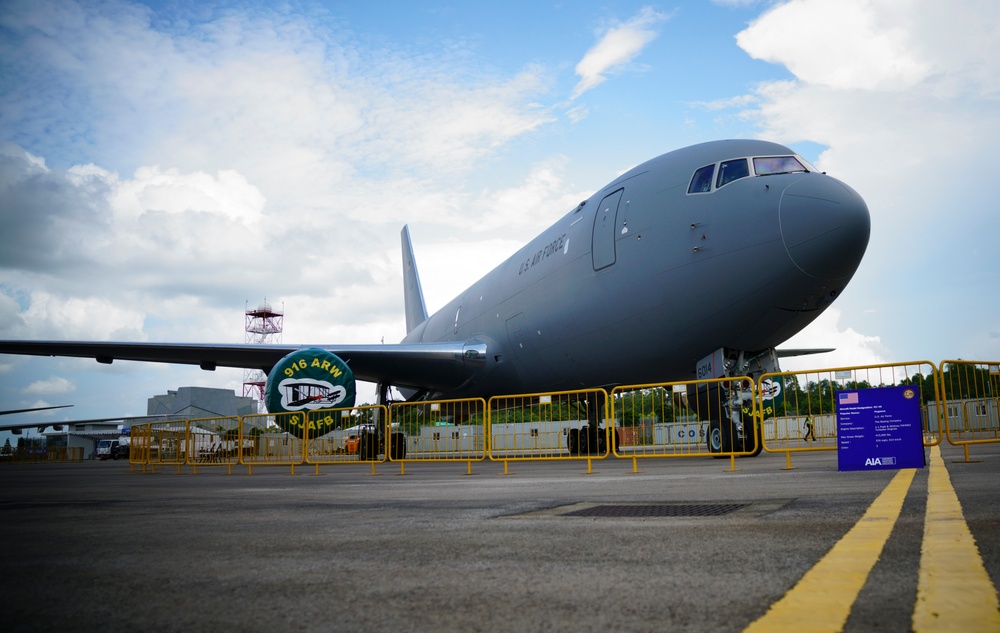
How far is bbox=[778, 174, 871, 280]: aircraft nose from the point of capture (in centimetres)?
920

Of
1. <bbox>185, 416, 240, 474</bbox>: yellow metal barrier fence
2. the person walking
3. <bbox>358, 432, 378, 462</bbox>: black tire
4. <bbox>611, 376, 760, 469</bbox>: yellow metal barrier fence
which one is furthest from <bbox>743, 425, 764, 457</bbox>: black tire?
<bbox>185, 416, 240, 474</bbox>: yellow metal barrier fence

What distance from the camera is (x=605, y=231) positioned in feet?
40.7

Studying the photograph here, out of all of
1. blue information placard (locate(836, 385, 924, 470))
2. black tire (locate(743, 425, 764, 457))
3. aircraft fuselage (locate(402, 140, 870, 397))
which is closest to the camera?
blue information placard (locate(836, 385, 924, 470))

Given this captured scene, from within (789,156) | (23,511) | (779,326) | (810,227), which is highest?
(789,156)

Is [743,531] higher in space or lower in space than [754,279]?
lower

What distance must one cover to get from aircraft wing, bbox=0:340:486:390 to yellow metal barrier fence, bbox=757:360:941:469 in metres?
8.06

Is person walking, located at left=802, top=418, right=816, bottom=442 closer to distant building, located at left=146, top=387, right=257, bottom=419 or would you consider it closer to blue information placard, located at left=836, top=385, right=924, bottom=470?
blue information placard, located at left=836, top=385, right=924, bottom=470

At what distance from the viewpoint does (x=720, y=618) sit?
1789mm

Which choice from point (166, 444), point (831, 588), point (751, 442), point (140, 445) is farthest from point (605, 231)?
point (140, 445)

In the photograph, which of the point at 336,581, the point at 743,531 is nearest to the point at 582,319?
the point at 743,531

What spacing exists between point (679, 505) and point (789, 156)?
7346 millimetres

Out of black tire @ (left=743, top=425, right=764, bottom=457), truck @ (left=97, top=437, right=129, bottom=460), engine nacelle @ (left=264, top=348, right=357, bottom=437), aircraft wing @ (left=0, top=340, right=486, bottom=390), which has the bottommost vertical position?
truck @ (left=97, top=437, right=129, bottom=460)

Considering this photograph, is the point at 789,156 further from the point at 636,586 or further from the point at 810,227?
the point at 636,586

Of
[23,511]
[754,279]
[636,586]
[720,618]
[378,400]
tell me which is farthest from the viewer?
[378,400]
